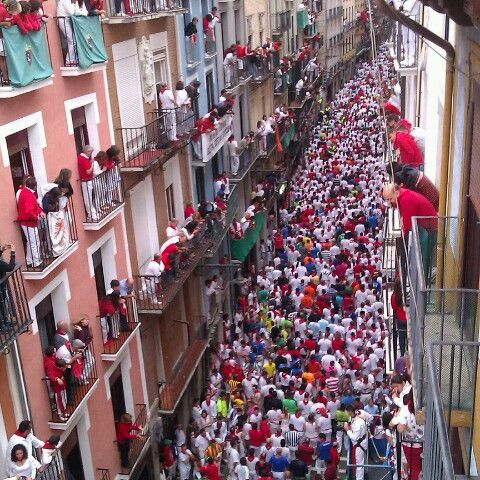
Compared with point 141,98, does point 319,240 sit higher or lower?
lower

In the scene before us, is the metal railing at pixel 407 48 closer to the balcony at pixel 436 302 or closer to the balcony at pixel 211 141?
the balcony at pixel 211 141

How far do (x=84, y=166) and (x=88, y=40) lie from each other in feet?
7.62

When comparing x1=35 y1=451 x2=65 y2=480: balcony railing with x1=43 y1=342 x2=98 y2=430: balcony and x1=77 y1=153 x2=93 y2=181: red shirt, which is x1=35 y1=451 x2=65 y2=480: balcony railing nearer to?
x1=43 y1=342 x2=98 y2=430: balcony

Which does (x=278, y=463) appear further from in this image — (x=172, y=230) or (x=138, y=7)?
(x=138, y=7)

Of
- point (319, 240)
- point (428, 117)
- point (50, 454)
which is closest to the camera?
point (50, 454)

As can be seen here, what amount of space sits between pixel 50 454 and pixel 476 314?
687cm

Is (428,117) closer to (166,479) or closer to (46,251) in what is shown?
(46,251)

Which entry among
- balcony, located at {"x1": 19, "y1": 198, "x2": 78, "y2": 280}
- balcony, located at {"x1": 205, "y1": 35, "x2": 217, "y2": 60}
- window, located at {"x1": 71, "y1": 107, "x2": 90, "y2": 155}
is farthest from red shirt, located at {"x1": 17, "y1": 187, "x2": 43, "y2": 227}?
balcony, located at {"x1": 205, "y1": 35, "x2": 217, "y2": 60}

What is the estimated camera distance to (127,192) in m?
16.2

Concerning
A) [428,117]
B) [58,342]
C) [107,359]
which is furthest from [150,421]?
[428,117]

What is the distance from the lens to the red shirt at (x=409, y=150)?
45.2ft

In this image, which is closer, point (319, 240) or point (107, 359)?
point (107, 359)

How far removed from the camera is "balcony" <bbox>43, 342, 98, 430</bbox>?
12.2m

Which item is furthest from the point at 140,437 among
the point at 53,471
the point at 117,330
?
the point at 53,471
